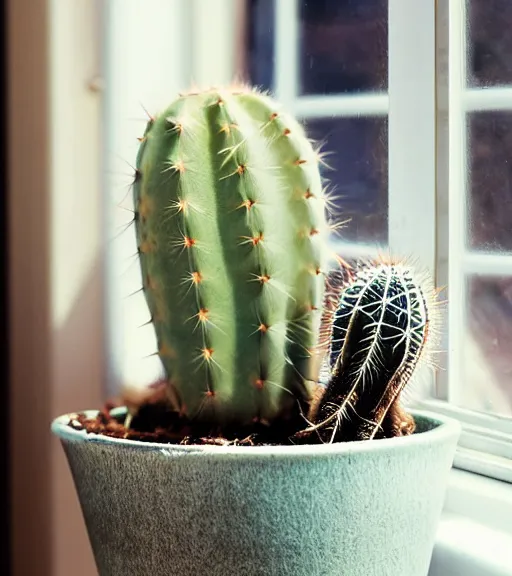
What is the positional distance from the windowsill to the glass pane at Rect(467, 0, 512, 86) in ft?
1.31

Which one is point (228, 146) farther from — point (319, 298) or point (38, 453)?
point (38, 453)

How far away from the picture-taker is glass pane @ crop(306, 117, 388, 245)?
0.95 m

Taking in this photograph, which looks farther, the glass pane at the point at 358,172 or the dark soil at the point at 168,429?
the glass pane at the point at 358,172

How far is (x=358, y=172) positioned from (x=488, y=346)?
0.88 ft

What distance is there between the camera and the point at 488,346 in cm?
85

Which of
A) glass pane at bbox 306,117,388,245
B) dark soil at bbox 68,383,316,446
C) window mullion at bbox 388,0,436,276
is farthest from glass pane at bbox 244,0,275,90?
dark soil at bbox 68,383,316,446

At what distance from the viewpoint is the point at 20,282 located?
3.65 ft

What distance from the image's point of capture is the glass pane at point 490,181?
2.65 feet

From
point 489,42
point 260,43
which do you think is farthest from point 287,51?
point 489,42

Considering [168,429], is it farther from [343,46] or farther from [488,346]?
[343,46]

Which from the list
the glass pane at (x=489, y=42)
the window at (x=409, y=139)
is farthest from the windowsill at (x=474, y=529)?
the glass pane at (x=489, y=42)

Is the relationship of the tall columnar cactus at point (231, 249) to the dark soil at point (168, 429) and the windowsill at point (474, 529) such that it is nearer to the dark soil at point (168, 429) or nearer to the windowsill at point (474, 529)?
the dark soil at point (168, 429)

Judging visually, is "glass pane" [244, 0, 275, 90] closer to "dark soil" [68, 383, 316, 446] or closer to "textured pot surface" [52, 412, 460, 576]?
"dark soil" [68, 383, 316, 446]

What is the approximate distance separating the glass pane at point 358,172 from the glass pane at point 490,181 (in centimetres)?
12
